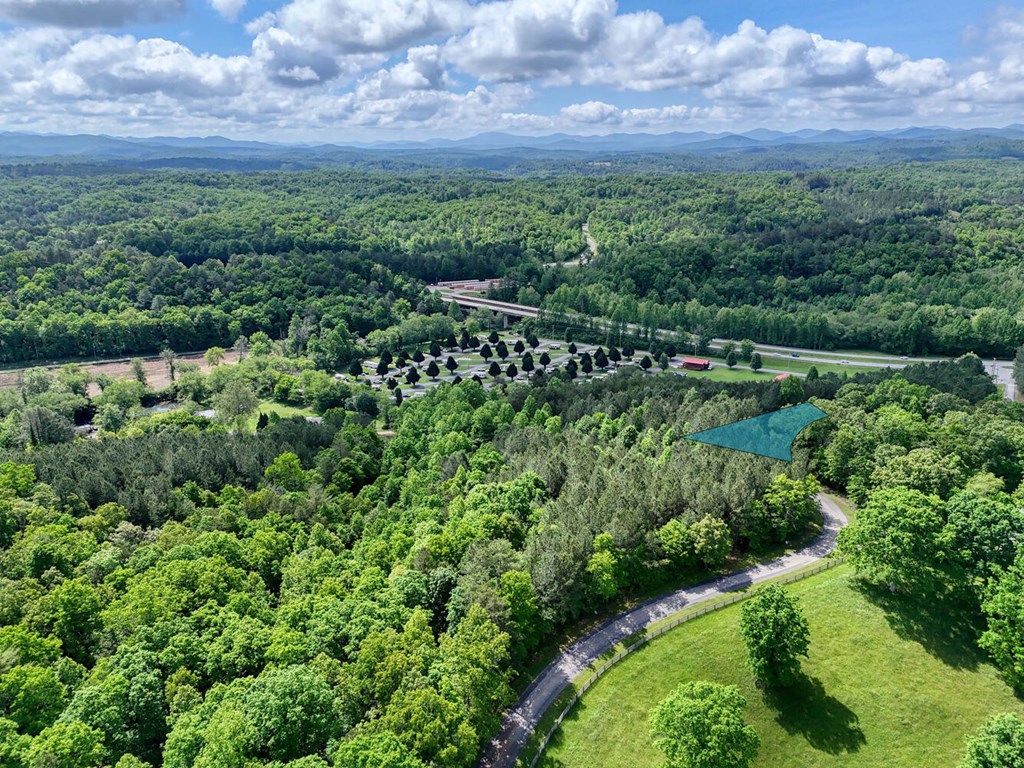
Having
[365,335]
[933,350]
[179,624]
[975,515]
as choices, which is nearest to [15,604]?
[179,624]

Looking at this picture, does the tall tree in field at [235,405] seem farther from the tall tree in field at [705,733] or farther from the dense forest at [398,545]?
the tall tree in field at [705,733]

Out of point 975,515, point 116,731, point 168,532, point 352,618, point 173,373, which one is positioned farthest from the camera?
point 173,373

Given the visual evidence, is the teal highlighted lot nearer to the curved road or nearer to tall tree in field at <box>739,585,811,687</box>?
the curved road

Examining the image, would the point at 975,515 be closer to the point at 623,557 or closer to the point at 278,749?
the point at 623,557

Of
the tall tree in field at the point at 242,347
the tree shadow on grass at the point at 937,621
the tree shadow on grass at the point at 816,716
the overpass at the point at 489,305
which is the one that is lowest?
the tall tree in field at the point at 242,347

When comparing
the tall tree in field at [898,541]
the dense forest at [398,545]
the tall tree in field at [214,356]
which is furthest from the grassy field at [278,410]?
the tall tree in field at [898,541]

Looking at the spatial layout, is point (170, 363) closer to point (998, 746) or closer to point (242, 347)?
point (242, 347)
